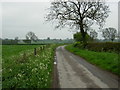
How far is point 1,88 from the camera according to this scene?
7.92 metres

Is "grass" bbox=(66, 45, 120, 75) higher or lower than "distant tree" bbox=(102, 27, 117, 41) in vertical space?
lower

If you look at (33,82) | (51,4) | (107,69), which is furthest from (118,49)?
(51,4)

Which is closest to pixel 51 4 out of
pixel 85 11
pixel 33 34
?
pixel 85 11

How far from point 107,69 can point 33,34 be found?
151929mm

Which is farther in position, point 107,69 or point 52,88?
point 107,69

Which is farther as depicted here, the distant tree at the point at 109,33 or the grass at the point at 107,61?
the distant tree at the point at 109,33

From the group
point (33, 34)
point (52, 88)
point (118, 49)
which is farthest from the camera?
point (33, 34)

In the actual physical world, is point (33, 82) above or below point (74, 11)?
below

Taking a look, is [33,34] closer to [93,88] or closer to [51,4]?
[51,4]

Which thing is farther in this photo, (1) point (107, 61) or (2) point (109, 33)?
(2) point (109, 33)

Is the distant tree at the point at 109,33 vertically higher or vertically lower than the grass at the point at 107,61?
higher

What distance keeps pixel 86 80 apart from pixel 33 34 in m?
154

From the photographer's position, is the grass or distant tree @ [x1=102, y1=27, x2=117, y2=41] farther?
distant tree @ [x1=102, y1=27, x2=117, y2=41]

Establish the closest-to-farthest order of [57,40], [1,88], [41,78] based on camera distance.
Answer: [1,88], [41,78], [57,40]
